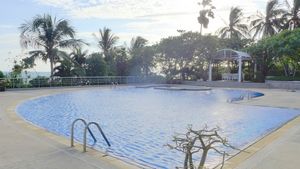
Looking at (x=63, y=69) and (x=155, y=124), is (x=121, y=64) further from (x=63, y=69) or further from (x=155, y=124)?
(x=155, y=124)

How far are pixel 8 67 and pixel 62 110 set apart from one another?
1327 centimetres

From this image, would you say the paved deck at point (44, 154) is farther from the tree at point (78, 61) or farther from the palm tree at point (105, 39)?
the palm tree at point (105, 39)

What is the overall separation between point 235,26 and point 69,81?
22118 millimetres

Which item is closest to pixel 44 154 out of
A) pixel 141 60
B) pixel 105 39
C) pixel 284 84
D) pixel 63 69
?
pixel 63 69

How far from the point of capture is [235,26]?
1474 inches

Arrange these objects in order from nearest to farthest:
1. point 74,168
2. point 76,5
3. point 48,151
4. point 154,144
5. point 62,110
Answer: point 74,168
point 48,151
point 154,144
point 62,110
point 76,5

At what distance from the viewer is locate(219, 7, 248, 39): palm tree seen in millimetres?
36875

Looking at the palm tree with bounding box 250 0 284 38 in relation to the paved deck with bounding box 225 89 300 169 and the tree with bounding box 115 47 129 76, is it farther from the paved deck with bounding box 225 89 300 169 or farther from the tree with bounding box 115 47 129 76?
the paved deck with bounding box 225 89 300 169

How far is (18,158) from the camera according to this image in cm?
464

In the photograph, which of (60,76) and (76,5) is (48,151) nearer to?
(76,5)

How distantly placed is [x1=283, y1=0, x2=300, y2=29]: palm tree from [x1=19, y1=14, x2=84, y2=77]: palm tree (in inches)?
852

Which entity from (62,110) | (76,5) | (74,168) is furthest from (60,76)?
(74,168)

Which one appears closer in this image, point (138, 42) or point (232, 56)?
point (232, 56)

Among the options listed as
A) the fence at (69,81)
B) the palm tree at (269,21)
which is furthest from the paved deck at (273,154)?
the palm tree at (269,21)
